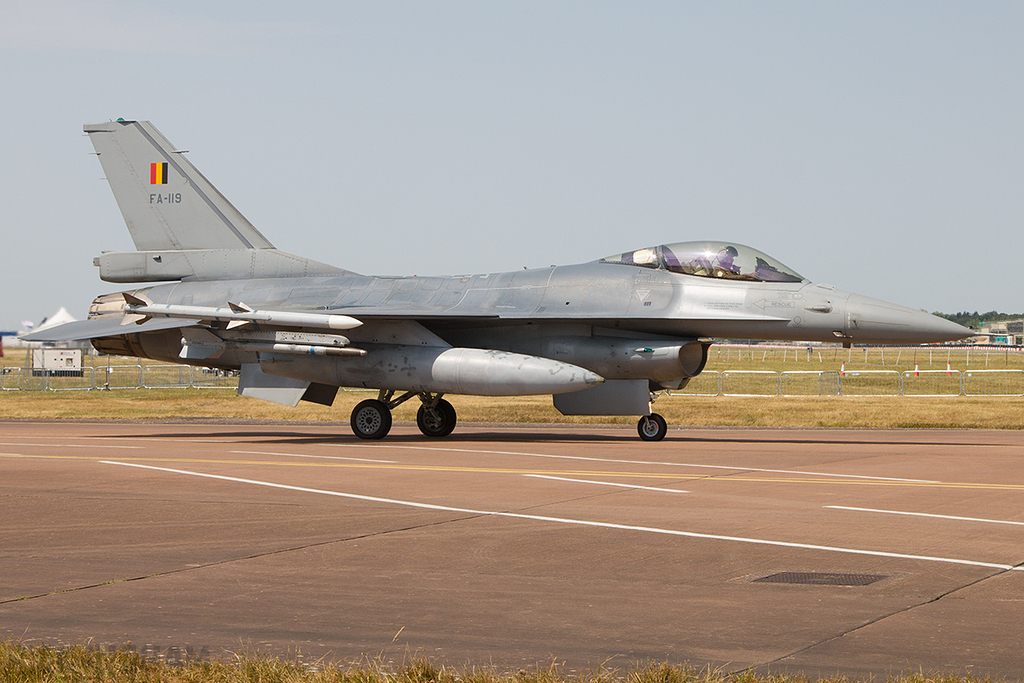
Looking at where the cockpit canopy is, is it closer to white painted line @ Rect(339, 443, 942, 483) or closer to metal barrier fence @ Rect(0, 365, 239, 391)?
white painted line @ Rect(339, 443, 942, 483)

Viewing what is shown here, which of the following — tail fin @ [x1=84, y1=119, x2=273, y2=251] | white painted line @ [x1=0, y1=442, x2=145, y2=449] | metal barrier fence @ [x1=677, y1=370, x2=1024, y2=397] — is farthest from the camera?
metal barrier fence @ [x1=677, y1=370, x2=1024, y2=397]

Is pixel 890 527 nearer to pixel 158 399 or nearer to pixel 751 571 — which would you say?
pixel 751 571

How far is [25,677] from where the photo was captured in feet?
Result: 15.5

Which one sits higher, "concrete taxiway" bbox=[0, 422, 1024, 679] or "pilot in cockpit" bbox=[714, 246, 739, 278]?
"pilot in cockpit" bbox=[714, 246, 739, 278]

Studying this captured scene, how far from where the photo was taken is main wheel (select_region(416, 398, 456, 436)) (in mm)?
20109

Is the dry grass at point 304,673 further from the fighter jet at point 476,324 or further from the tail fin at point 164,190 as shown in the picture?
the tail fin at point 164,190

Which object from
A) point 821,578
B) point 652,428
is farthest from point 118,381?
point 821,578

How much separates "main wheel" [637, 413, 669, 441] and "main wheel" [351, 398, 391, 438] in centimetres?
461

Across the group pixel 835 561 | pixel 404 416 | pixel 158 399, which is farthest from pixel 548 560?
pixel 158 399

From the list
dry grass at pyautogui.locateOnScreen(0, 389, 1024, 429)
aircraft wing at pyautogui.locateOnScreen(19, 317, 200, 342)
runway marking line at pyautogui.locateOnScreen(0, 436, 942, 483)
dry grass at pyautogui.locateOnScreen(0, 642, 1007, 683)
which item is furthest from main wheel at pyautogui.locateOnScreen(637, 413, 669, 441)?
dry grass at pyautogui.locateOnScreen(0, 642, 1007, 683)

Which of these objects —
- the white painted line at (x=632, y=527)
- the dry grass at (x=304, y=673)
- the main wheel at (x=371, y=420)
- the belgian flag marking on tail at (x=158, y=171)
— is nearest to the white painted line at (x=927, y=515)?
the white painted line at (x=632, y=527)

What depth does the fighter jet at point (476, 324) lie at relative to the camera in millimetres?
17344

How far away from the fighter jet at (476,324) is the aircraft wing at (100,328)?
4cm

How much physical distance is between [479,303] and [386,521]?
33.4 ft
